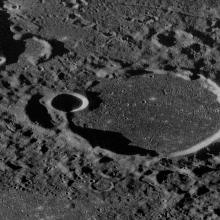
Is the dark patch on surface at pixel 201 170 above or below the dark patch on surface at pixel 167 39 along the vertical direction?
below

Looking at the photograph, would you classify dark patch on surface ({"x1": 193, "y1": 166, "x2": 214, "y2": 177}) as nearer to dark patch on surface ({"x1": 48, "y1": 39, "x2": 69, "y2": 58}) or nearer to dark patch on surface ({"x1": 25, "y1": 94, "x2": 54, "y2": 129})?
dark patch on surface ({"x1": 25, "y1": 94, "x2": 54, "y2": 129})

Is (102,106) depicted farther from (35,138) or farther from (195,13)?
(195,13)

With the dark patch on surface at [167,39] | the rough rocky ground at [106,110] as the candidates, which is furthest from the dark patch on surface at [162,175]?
the dark patch on surface at [167,39]

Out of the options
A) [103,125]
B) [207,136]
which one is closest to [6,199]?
[103,125]

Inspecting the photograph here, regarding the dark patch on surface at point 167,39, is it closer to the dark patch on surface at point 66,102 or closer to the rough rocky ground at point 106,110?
the rough rocky ground at point 106,110

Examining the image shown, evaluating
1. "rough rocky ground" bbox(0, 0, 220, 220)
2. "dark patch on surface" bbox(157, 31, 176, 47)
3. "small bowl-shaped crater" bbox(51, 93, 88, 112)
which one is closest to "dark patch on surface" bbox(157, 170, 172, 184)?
"rough rocky ground" bbox(0, 0, 220, 220)

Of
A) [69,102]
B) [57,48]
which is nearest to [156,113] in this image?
[69,102]
